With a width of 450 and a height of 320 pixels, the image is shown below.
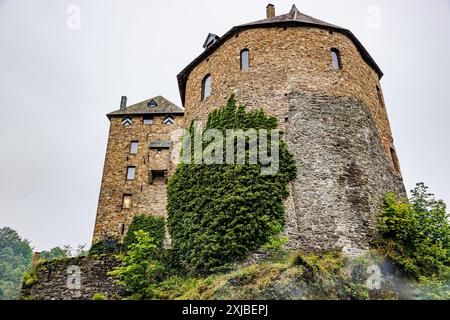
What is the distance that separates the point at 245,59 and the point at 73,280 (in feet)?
39.8

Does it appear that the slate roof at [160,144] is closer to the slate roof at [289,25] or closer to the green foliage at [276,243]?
the slate roof at [289,25]

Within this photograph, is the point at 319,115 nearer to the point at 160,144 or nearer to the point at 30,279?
the point at 30,279

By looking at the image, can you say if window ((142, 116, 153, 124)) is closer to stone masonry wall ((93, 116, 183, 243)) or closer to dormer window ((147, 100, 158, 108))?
stone masonry wall ((93, 116, 183, 243))

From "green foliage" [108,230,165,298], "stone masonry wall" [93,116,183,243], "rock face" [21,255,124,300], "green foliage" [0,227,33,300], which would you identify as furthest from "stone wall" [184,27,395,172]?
"green foliage" [0,227,33,300]

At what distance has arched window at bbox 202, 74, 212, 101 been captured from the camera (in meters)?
19.6

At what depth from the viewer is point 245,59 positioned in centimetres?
1898

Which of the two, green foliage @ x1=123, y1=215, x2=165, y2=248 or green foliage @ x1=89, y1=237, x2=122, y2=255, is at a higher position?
green foliage @ x1=123, y1=215, x2=165, y2=248

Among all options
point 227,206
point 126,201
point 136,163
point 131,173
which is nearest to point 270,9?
point 227,206

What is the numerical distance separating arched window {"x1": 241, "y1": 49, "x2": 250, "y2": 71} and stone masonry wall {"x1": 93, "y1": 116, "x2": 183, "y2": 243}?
11.0 m

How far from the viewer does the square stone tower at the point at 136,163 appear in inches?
1158

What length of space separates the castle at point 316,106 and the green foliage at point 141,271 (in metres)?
5.29

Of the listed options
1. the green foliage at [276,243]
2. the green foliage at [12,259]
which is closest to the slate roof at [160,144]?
the green foliage at [276,243]
